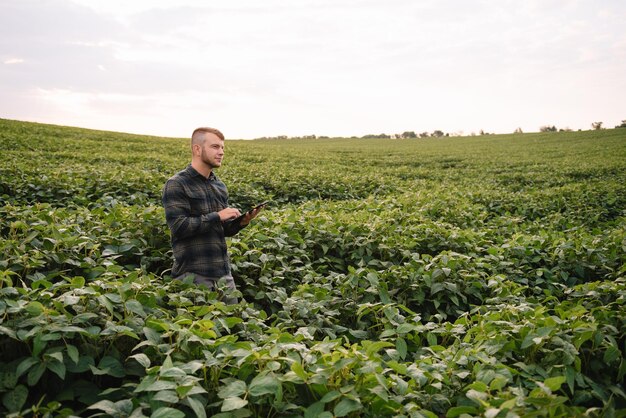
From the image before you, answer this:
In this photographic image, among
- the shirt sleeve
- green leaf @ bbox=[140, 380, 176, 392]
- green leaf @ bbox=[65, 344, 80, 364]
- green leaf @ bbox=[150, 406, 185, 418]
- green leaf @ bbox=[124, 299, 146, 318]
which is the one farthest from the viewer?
the shirt sleeve

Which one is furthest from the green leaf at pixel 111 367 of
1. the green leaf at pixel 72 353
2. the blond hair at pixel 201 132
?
the blond hair at pixel 201 132

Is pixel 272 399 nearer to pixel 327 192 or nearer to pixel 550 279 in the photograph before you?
pixel 550 279

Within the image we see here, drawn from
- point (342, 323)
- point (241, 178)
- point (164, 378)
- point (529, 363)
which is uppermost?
point (241, 178)

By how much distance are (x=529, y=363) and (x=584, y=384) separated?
31 cm

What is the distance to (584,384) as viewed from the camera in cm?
250

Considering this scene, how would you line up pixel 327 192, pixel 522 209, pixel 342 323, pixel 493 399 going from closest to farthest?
pixel 493 399 < pixel 342 323 < pixel 522 209 < pixel 327 192

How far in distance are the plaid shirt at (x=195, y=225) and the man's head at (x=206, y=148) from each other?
0.34 feet

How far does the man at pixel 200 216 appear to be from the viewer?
153 inches

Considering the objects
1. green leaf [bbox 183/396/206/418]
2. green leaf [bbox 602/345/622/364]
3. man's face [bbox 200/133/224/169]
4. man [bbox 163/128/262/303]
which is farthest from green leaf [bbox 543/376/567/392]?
man's face [bbox 200/133/224/169]

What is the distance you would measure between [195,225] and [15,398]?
2.06 metres

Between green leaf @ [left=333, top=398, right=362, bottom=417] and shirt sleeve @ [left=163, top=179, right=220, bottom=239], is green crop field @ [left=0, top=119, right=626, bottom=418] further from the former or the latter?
shirt sleeve @ [left=163, top=179, right=220, bottom=239]

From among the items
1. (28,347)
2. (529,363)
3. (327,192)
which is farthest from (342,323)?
(327,192)

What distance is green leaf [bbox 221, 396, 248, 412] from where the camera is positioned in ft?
6.03

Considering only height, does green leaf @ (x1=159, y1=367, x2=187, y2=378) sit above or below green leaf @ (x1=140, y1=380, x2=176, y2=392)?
above
